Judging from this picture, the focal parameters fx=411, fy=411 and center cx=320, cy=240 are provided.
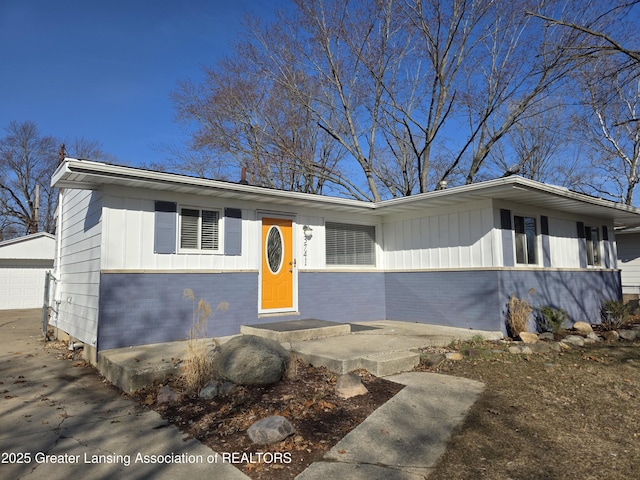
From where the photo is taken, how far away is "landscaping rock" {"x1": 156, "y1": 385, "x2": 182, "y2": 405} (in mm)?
4504

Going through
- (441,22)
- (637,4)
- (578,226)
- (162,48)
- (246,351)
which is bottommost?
(246,351)

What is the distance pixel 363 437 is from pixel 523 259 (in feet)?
21.6

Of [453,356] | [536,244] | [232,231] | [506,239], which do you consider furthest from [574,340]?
[232,231]

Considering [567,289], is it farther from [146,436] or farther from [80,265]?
[80,265]

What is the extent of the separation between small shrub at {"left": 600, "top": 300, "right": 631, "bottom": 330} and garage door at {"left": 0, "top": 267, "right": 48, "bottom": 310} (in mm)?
21056

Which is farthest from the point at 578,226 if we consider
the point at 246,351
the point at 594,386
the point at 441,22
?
the point at 246,351

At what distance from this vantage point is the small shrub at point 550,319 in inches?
323

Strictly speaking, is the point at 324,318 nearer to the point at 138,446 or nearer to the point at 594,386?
the point at 594,386

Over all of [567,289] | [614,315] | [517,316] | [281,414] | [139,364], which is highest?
[567,289]

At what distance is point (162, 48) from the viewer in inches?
456

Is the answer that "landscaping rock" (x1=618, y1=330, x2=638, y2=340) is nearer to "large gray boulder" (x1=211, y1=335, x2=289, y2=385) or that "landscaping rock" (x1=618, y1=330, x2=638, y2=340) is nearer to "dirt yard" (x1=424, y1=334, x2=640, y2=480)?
"dirt yard" (x1=424, y1=334, x2=640, y2=480)

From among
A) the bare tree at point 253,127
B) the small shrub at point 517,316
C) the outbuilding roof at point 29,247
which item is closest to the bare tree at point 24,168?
the outbuilding roof at point 29,247

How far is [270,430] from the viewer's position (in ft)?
11.0

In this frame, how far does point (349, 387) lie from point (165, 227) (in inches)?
169
